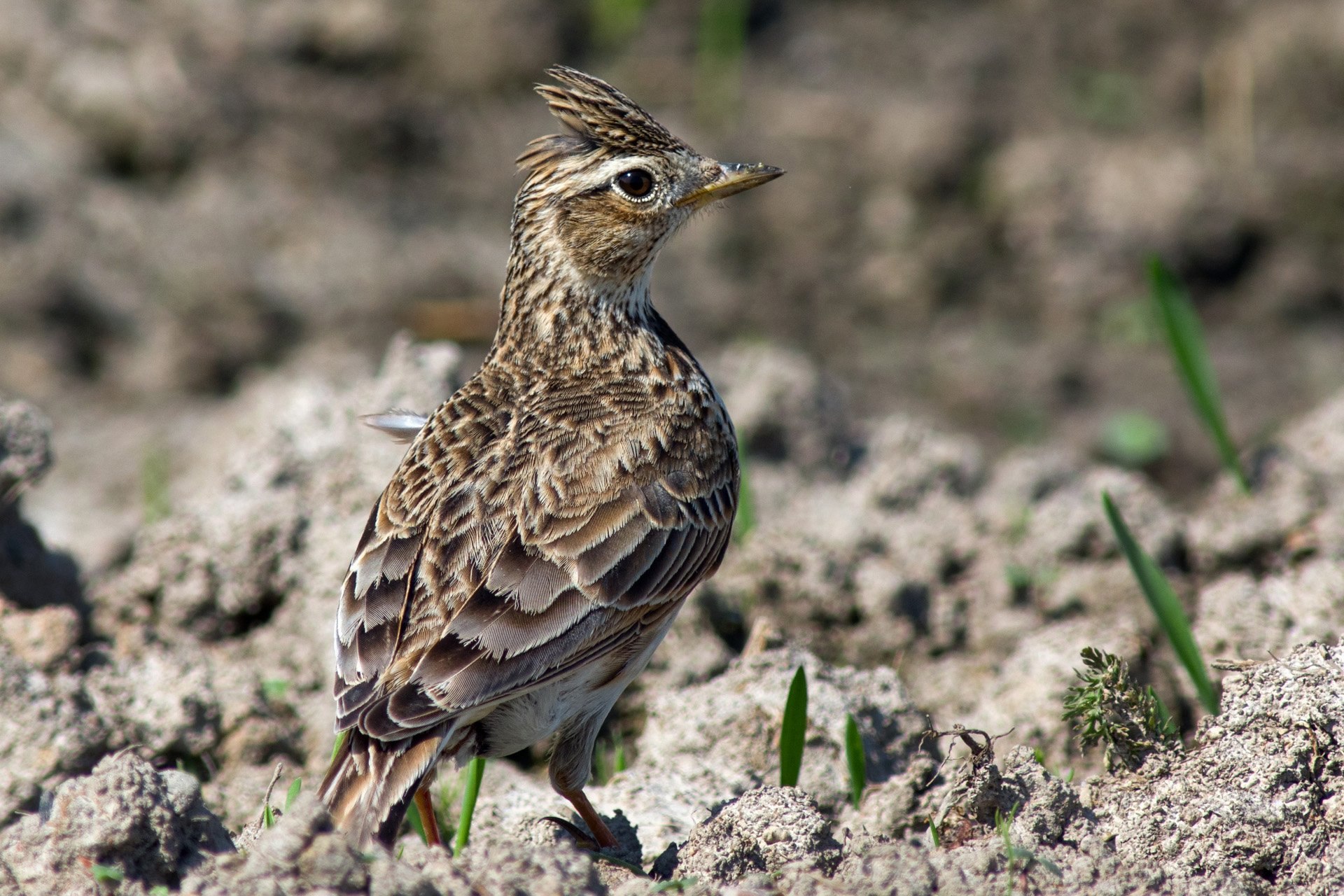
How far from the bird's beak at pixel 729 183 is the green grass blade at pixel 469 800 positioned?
1.96 metres

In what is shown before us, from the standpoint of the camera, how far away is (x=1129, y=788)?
3.94m

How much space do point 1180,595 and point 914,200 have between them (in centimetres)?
412

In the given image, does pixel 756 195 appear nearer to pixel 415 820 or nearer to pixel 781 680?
pixel 781 680

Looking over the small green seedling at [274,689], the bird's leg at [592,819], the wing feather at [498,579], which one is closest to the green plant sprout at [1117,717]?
the wing feather at [498,579]

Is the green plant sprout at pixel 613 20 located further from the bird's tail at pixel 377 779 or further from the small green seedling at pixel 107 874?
the small green seedling at pixel 107 874

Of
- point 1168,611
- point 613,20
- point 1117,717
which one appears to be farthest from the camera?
point 613,20

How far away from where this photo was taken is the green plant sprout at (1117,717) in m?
3.96

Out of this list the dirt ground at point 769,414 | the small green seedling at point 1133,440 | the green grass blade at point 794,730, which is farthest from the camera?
the small green seedling at point 1133,440

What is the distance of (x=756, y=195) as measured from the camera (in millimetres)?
9523

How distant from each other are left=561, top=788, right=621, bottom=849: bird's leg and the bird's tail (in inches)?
25.5

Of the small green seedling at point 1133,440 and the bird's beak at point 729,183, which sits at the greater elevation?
the bird's beak at point 729,183

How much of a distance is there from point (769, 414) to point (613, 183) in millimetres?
1922

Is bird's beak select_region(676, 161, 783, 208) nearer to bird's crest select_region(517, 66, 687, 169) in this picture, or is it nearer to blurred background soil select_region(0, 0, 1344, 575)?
bird's crest select_region(517, 66, 687, 169)

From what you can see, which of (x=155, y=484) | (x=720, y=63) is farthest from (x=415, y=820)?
(x=720, y=63)
